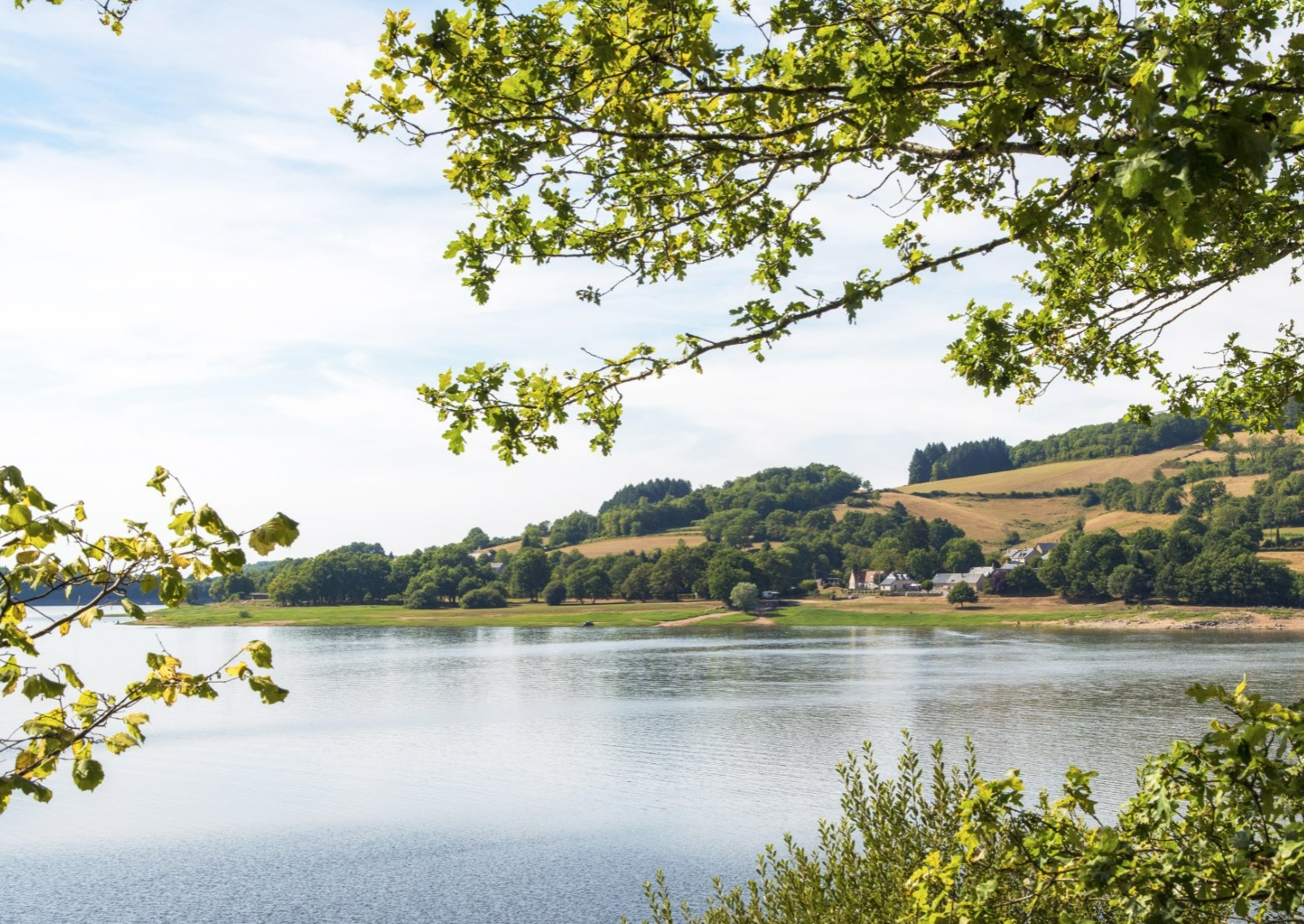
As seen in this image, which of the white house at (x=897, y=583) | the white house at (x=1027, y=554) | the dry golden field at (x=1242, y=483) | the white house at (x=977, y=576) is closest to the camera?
the white house at (x=977, y=576)

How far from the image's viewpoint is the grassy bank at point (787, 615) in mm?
97738

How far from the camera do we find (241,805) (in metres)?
29.5

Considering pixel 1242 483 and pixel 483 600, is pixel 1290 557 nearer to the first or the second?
pixel 1242 483

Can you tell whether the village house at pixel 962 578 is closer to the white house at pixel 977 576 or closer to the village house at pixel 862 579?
the white house at pixel 977 576

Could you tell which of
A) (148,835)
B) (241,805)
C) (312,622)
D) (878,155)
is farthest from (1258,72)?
(312,622)

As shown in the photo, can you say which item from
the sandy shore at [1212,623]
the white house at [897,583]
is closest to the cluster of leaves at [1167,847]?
the sandy shore at [1212,623]

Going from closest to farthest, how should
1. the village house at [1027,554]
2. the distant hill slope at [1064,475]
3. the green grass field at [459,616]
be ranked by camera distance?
1. the green grass field at [459,616]
2. the village house at [1027,554]
3. the distant hill slope at [1064,475]

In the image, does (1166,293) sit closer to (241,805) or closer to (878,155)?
(878,155)

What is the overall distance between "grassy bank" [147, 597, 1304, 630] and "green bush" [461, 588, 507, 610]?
6.44ft

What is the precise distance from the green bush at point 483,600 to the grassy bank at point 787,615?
1962 millimetres

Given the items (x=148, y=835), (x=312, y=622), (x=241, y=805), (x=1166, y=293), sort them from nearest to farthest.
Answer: (x=1166, y=293) < (x=148, y=835) < (x=241, y=805) < (x=312, y=622)

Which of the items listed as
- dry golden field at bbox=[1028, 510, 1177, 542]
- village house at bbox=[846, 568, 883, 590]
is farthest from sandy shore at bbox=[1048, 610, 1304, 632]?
village house at bbox=[846, 568, 883, 590]

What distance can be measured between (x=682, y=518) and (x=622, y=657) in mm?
119076

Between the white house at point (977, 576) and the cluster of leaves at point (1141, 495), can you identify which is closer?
the white house at point (977, 576)
